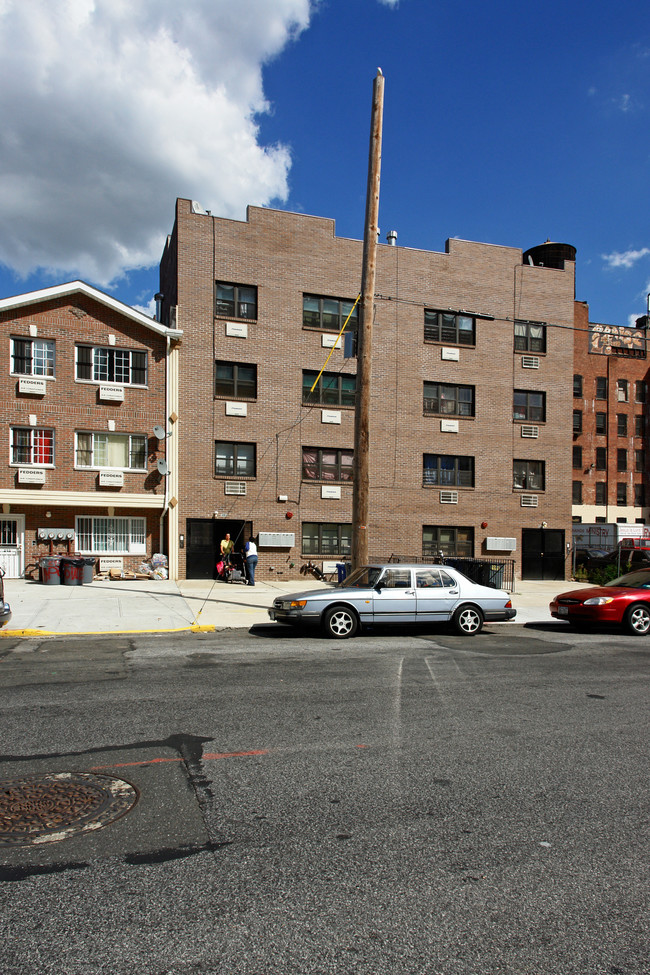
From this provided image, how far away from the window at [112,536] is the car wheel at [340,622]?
12955mm

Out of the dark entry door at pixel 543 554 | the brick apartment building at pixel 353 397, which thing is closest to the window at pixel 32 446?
the brick apartment building at pixel 353 397

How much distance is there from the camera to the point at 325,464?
25703 millimetres

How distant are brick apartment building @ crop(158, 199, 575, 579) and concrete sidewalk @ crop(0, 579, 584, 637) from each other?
3453 mm

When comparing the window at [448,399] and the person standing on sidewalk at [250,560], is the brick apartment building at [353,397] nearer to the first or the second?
the window at [448,399]

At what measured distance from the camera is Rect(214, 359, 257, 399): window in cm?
2445

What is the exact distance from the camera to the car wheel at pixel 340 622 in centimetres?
1202

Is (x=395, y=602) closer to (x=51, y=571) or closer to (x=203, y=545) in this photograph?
(x=51, y=571)

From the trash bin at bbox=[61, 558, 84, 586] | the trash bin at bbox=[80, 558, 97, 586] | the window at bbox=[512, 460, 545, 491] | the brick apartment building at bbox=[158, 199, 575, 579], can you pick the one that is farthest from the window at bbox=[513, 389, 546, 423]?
the trash bin at bbox=[61, 558, 84, 586]

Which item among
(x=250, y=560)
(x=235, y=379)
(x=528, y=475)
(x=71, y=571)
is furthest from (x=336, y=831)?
(x=528, y=475)

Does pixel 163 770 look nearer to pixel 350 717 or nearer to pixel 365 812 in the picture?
pixel 365 812

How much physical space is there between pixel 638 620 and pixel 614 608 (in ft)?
1.86

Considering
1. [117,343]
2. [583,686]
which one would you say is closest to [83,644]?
[583,686]

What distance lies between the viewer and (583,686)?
27.5ft

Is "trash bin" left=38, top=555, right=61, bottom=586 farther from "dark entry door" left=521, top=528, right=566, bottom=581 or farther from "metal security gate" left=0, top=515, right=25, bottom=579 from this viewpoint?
"dark entry door" left=521, top=528, right=566, bottom=581
